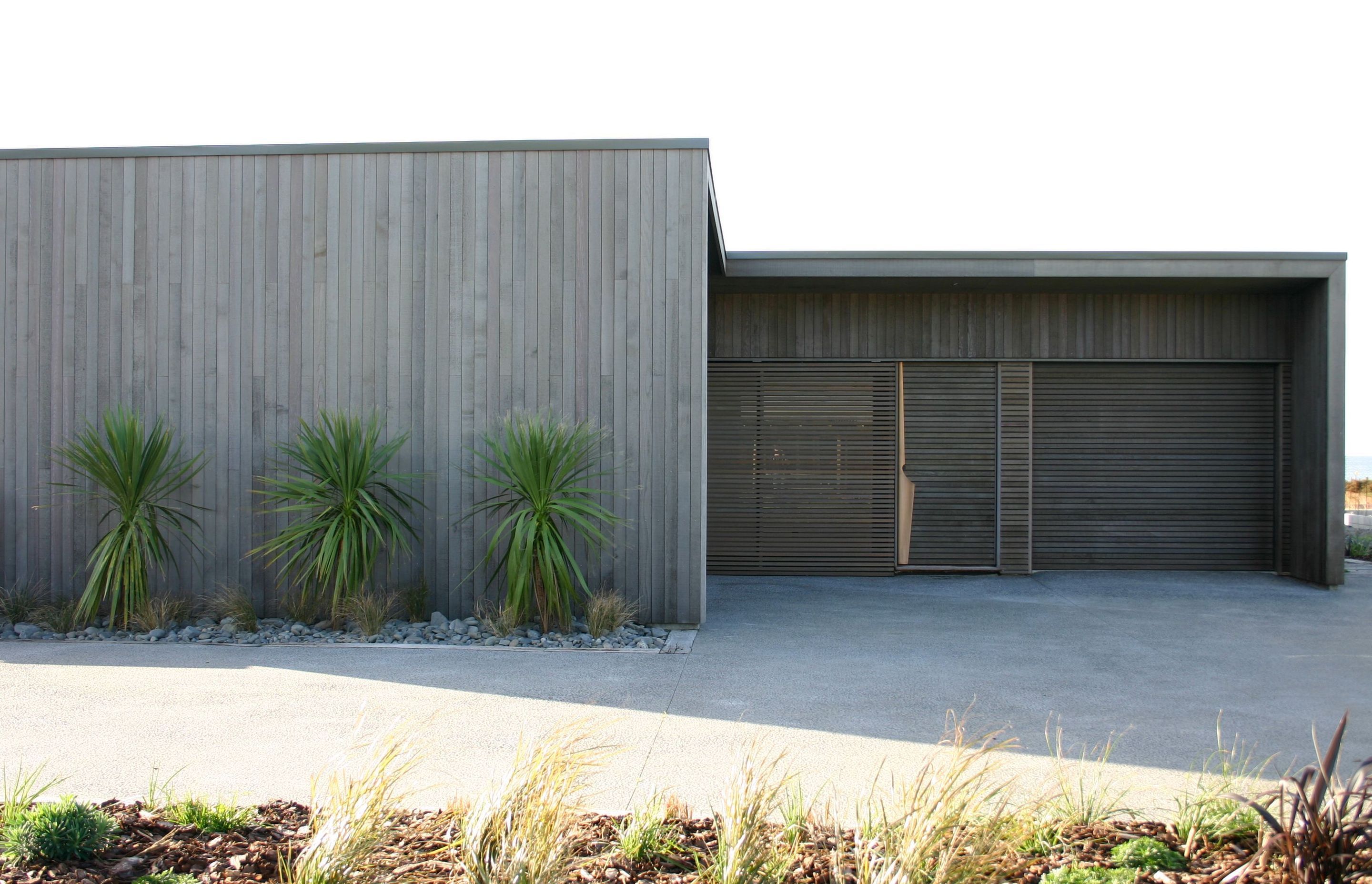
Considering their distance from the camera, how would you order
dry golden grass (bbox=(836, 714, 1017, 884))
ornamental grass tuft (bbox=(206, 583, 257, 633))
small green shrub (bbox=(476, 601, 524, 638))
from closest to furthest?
1. dry golden grass (bbox=(836, 714, 1017, 884))
2. small green shrub (bbox=(476, 601, 524, 638))
3. ornamental grass tuft (bbox=(206, 583, 257, 633))

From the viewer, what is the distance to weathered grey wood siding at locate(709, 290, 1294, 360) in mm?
9375

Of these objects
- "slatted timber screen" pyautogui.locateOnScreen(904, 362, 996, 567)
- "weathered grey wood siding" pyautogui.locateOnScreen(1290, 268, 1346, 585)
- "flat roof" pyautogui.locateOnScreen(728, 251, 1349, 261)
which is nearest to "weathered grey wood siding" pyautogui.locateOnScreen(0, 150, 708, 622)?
"flat roof" pyautogui.locateOnScreen(728, 251, 1349, 261)

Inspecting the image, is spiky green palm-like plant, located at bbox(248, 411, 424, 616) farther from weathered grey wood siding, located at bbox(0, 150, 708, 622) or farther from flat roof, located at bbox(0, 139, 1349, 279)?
flat roof, located at bbox(0, 139, 1349, 279)

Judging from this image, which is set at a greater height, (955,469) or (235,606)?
(955,469)

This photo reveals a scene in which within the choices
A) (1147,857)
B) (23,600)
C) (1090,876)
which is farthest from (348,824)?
(23,600)

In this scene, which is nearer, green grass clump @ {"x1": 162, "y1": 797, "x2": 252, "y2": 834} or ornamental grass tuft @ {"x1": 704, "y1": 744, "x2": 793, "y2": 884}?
ornamental grass tuft @ {"x1": 704, "y1": 744, "x2": 793, "y2": 884}

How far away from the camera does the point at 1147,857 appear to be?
246 centimetres

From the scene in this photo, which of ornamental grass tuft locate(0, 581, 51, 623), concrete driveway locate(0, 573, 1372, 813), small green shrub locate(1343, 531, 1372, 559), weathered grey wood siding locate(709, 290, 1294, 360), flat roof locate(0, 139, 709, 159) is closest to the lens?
concrete driveway locate(0, 573, 1372, 813)

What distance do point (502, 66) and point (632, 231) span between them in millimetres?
2502

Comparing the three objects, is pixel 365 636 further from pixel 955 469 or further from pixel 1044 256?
pixel 1044 256

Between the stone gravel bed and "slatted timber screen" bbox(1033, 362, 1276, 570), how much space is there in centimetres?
506

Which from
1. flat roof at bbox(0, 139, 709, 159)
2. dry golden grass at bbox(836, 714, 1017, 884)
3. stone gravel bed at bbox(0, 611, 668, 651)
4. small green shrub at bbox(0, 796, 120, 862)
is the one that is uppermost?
flat roof at bbox(0, 139, 709, 159)

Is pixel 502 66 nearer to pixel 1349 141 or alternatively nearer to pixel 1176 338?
pixel 1176 338

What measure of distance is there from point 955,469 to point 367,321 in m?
5.60
